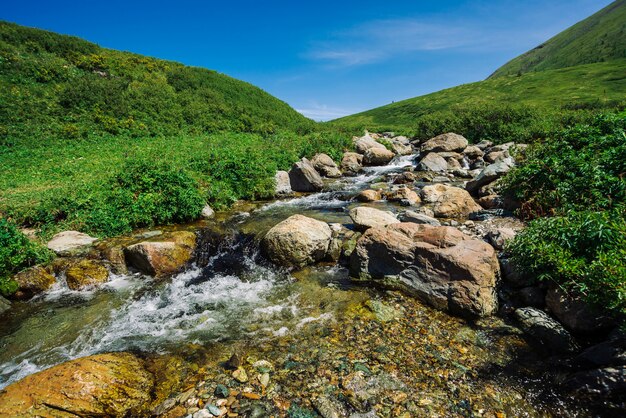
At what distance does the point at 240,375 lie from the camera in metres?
5.53

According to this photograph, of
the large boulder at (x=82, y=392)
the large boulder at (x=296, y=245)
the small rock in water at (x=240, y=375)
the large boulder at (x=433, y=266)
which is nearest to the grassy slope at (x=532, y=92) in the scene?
the large boulder at (x=296, y=245)

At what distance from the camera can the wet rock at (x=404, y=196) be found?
16.0 m

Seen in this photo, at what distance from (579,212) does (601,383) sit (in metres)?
3.78

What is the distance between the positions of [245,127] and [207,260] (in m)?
38.2

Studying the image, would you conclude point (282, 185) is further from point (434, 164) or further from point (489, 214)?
point (434, 164)

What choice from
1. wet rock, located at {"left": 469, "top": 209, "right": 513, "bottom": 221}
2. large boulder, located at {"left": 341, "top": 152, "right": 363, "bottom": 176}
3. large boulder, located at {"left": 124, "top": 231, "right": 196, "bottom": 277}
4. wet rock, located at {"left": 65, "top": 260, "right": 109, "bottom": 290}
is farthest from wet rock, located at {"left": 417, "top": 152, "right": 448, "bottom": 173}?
wet rock, located at {"left": 65, "top": 260, "right": 109, "bottom": 290}

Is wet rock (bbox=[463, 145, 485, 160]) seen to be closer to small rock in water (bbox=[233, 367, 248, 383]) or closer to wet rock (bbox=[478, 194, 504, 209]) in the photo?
wet rock (bbox=[478, 194, 504, 209])

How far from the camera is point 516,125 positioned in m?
30.7

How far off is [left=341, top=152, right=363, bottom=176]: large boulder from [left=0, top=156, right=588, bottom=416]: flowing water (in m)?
16.6

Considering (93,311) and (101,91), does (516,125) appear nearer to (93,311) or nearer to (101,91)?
(93,311)

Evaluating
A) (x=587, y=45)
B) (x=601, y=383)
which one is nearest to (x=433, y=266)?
(x=601, y=383)

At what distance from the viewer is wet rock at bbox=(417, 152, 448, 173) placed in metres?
24.3

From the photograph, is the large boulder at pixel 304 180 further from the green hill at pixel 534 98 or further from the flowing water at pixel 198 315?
the green hill at pixel 534 98

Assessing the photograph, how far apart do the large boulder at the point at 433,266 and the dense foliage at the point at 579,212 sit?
90cm
